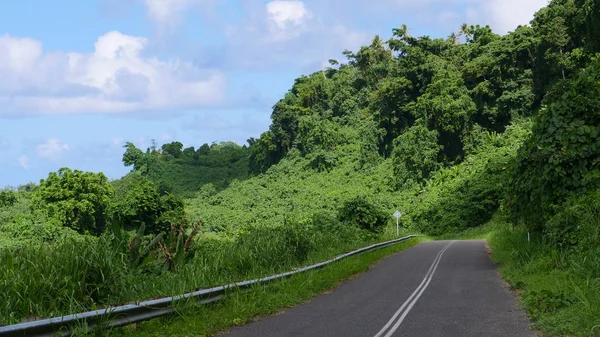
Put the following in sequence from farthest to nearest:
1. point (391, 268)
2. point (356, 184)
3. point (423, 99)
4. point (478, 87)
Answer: point (356, 184), point (423, 99), point (478, 87), point (391, 268)

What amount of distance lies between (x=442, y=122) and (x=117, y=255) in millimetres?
66683

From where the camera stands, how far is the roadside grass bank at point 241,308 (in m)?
9.37

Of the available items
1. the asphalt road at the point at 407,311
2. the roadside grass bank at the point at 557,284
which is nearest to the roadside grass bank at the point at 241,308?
the asphalt road at the point at 407,311

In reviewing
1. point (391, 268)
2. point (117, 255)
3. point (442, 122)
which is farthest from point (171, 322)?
point (442, 122)

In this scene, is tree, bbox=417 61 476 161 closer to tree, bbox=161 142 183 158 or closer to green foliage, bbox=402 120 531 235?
green foliage, bbox=402 120 531 235

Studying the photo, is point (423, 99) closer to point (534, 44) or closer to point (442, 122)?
point (442, 122)

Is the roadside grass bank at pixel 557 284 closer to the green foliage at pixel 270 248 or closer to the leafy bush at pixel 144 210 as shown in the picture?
the green foliage at pixel 270 248

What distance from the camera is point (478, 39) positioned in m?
82.2

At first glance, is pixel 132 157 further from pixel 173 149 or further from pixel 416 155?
pixel 416 155

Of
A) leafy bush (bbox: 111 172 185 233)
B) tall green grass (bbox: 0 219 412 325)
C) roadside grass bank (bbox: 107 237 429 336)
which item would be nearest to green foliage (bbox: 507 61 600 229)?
roadside grass bank (bbox: 107 237 429 336)

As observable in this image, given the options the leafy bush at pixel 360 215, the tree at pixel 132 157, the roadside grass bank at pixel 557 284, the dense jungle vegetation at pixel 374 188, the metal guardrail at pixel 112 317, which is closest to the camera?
the metal guardrail at pixel 112 317

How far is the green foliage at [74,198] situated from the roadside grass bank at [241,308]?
45.4 m

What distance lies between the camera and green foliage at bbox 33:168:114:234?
192ft

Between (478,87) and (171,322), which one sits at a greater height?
(478,87)
